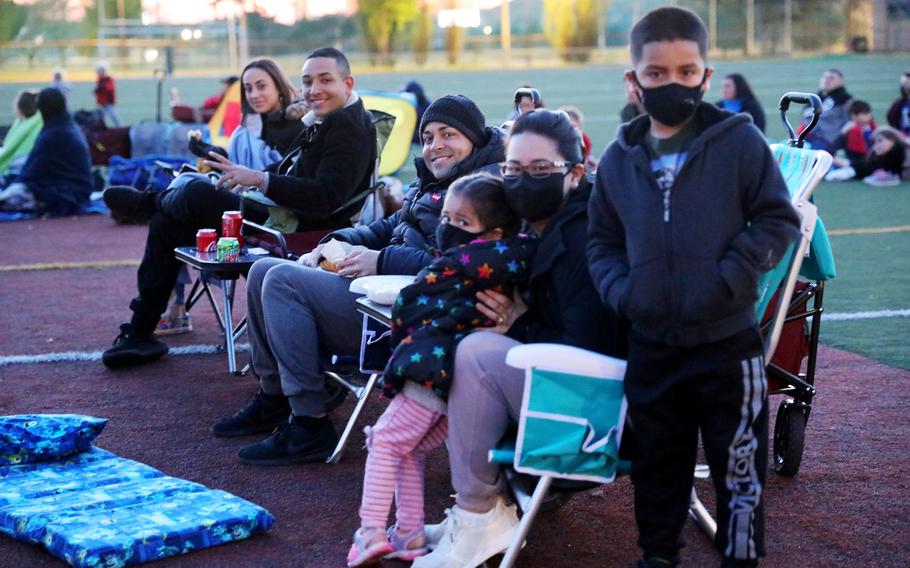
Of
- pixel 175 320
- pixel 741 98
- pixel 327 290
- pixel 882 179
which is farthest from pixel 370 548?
pixel 741 98

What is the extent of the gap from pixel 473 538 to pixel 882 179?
13.1 m

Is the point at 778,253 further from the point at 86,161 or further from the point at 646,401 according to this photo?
the point at 86,161

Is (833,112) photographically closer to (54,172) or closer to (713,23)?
(54,172)

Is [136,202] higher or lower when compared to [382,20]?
lower

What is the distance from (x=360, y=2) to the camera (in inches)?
2653

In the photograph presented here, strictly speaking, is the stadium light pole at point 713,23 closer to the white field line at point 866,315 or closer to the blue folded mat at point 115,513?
the white field line at point 866,315

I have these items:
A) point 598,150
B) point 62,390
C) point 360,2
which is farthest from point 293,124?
point 360,2

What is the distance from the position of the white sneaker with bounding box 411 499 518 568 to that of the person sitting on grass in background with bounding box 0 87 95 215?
428 inches

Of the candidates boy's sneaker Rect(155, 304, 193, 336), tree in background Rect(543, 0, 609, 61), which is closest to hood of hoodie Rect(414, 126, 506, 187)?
boy's sneaker Rect(155, 304, 193, 336)

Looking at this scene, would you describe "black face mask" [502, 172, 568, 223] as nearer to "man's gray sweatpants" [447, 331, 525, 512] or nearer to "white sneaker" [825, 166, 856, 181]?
"man's gray sweatpants" [447, 331, 525, 512]

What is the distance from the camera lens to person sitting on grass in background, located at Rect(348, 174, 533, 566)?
357cm

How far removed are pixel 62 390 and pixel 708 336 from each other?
12.5 ft

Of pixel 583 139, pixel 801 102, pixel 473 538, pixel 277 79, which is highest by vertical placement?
pixel 277 79

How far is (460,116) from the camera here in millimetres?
4500
